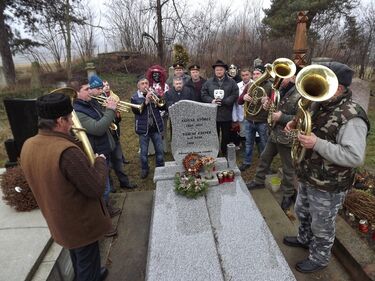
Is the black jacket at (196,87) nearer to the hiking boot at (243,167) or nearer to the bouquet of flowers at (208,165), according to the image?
the hiking boot at (243,167)

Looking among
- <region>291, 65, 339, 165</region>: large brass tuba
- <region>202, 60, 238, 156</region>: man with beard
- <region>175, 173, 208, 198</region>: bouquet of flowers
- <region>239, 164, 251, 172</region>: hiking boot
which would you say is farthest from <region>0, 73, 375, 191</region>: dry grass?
<region>291, 65, 339, 165</region>: large brass tuba

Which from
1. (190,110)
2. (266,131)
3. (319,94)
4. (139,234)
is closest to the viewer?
(319,94)

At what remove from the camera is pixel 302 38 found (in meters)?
8.27

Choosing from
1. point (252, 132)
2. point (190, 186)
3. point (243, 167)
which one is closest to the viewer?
point (190, 186)

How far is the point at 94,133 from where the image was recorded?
3.91 metres

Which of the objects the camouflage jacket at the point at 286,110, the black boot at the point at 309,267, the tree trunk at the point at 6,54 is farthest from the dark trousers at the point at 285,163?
the tree trunk at the point at 6,54

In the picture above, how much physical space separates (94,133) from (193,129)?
1.63 m

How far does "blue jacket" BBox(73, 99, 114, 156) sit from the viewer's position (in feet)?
12.6

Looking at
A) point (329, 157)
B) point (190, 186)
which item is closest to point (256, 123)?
point (190, 186)

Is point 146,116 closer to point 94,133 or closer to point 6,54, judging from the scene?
point 94,133

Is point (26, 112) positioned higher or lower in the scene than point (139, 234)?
higher

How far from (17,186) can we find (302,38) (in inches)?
318

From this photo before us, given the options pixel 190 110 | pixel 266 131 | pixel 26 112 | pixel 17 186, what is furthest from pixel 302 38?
pixel 17 186

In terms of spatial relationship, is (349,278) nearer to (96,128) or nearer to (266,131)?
(266,131)
